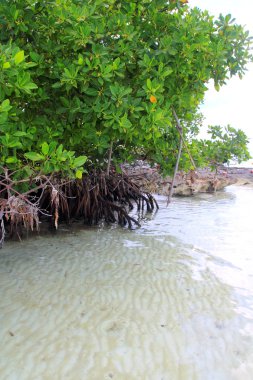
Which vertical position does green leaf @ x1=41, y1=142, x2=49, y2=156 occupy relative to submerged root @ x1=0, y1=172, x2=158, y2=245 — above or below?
above

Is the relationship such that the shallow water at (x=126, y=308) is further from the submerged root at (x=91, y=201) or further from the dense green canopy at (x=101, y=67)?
the dense green canopy at (x=101, y=67)

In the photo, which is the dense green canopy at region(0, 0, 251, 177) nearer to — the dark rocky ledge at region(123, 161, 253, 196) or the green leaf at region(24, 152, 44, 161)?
the green leaf at region(24, 152, 44, 161)

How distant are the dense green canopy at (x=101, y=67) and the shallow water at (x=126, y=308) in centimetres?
103

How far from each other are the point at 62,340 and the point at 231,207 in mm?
5810

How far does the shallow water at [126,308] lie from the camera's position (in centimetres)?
199

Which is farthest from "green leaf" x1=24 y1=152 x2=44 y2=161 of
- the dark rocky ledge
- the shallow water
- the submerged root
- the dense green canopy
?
the dark rocky ledge

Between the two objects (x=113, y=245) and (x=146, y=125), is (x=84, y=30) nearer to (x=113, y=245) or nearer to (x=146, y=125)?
(x=146, y=125)

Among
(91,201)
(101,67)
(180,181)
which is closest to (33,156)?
(101,67)

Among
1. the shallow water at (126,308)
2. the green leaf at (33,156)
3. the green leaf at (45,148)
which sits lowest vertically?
the shallow water at (126,308)

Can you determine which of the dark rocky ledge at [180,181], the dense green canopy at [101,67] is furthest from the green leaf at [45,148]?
the dark rocky ledge at [180,181]

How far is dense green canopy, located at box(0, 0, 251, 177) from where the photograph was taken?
297 centimetres

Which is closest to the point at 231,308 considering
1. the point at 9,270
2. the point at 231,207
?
the point at 9,270

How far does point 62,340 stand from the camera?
219 centimetres

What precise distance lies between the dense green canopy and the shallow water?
3.37 ft
